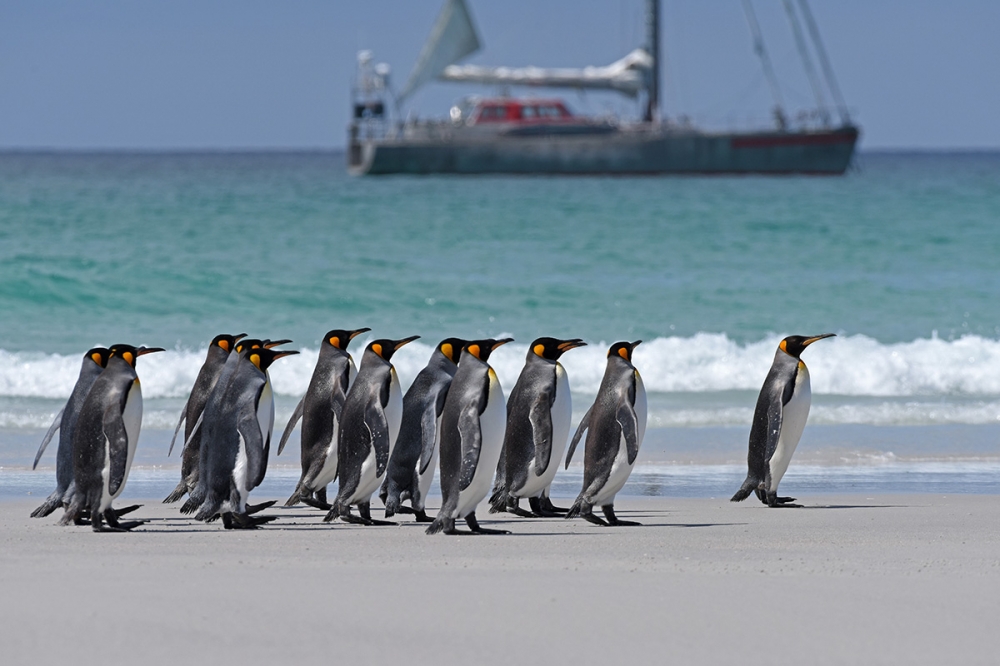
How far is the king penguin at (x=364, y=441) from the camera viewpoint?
5570 millimetres

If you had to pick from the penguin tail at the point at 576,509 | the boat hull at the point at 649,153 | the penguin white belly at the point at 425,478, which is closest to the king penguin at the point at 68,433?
the penguin white belly at the point at 425,478

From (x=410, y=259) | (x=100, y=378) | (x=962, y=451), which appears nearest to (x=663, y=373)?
(x=962, y=451)

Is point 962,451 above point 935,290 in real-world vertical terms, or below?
below

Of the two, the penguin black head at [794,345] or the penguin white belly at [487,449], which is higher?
the penguin black head at [794,345]

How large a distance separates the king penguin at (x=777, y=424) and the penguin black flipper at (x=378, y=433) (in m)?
1.70

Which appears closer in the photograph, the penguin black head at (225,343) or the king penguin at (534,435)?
the king penguin at (534,435)

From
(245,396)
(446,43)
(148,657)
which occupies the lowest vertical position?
(148,657)

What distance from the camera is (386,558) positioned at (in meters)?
4.67

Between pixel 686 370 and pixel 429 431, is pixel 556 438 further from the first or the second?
pixel 686 370

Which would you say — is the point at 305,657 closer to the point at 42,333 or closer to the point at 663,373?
Result: the point at 663,373

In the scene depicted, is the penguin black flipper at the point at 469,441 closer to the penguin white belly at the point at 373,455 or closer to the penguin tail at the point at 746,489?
the penguin white belly at the point at 373,455

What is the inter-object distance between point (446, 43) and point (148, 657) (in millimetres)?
54534

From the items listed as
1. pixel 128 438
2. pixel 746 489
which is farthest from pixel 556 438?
pixel 128 438

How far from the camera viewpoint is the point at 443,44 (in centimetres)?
5634
